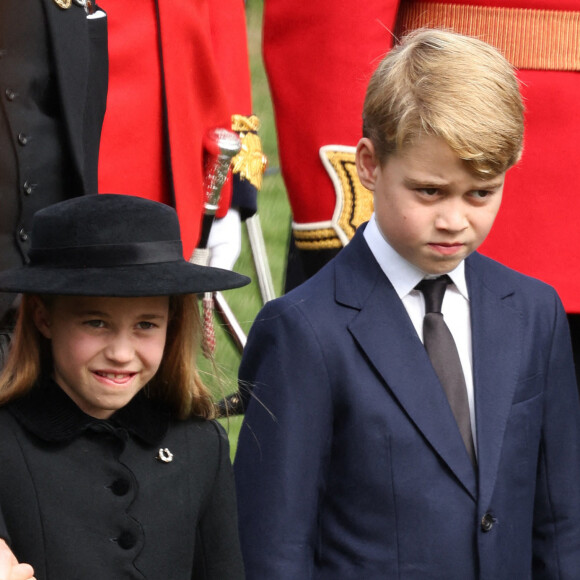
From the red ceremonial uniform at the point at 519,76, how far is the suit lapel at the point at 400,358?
0.48 meters

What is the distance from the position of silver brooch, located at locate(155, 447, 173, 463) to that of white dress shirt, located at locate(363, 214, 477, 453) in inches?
21.5

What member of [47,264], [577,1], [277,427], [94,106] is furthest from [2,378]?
[577,1]

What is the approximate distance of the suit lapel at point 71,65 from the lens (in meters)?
2.80

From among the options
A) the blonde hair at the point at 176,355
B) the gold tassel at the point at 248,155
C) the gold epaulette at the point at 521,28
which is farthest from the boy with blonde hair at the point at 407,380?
the gold tassel at the point at 248,155

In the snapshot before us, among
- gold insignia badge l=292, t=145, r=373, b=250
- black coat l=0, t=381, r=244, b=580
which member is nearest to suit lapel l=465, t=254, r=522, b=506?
gold insignia badge l=292, t=145, r=373, b=250

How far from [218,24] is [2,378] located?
1712mm

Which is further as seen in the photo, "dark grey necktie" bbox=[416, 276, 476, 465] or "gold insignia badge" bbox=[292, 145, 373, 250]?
"gold insignia badge" bbox=[292, 145, 373, 250]

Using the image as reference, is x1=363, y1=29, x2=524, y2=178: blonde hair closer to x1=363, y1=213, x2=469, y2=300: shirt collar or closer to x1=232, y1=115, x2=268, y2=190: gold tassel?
x1=363, y1=213, x2=469, y2=300: shirt collar

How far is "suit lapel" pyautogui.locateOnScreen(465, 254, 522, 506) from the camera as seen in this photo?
9.25 feet

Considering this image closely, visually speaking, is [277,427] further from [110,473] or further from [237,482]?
[110,473]

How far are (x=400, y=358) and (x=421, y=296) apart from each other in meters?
0.13

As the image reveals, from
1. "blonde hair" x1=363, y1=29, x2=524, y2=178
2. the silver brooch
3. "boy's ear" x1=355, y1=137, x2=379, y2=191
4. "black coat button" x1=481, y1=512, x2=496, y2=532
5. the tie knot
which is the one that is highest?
"blonde hair" x1=363, y1=29, x2=524, y2=178

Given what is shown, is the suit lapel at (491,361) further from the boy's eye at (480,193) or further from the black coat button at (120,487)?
the black coat button at (120,487)

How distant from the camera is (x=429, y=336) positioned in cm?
287
